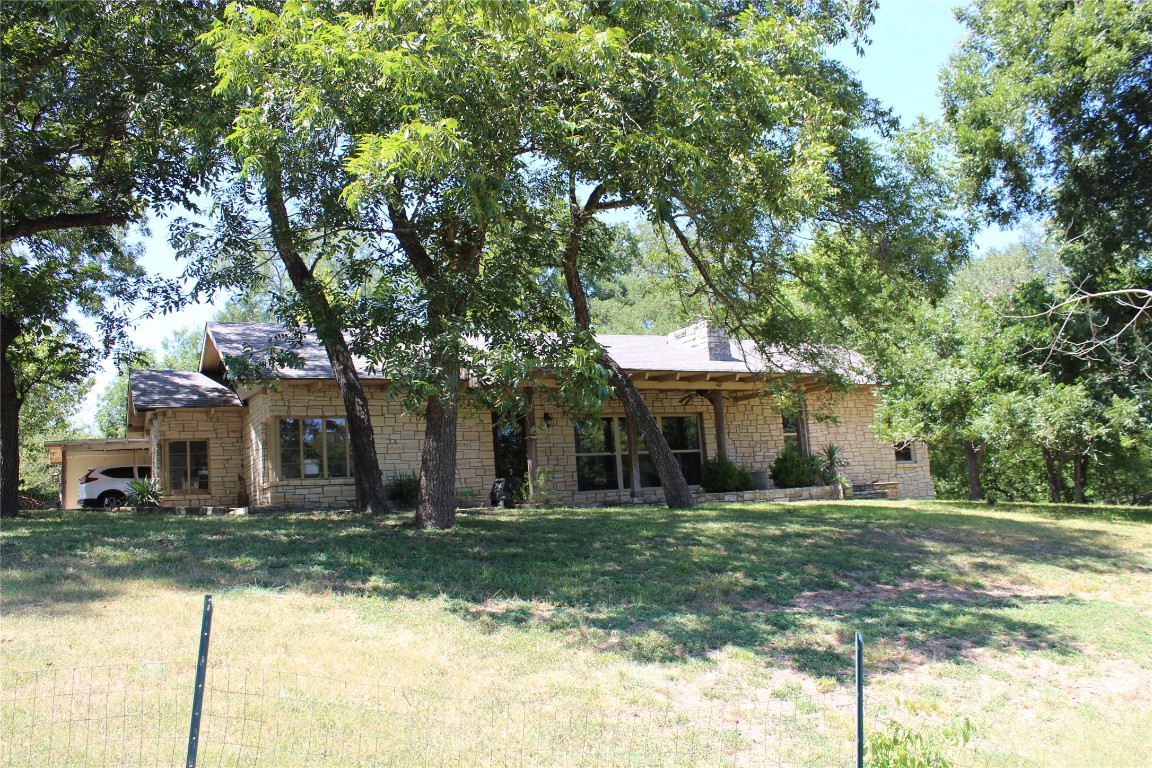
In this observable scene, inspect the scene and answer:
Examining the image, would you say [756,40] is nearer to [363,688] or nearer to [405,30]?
[405,30]

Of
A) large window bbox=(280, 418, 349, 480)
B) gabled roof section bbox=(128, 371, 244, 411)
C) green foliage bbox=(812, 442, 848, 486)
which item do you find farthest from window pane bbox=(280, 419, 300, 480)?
green foliage bbox=(812, 442, 848, 486)

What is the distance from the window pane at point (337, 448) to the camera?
16656 millimetres

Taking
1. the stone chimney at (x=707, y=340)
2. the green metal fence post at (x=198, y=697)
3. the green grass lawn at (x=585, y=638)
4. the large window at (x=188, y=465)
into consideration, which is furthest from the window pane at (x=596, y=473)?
the green metal fence post at (x=198, y=697)

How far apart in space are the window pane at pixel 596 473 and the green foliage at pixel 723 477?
7.07 feet

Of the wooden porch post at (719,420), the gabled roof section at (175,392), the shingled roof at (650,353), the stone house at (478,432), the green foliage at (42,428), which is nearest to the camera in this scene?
the shingled roof at (650,353)

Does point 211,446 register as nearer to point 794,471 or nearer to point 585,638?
point 794,471

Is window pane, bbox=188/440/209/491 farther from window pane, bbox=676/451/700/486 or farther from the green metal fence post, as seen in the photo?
the green metal fence post

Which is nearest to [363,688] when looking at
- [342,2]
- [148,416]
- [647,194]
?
[647,194]

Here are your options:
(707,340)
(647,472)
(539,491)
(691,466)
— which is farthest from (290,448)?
(707,340)

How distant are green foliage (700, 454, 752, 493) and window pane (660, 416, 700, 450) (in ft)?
4.16

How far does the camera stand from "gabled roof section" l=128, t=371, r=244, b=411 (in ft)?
58.6

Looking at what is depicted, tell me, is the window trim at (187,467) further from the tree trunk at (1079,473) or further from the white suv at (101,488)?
the tree trunk at (1079,473)

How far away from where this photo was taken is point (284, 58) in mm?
7898

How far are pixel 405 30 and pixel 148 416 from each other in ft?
51.6
